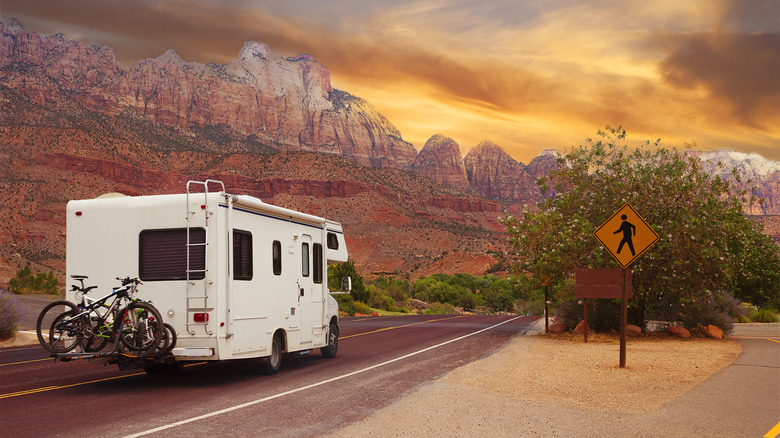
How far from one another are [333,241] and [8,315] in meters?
11.7

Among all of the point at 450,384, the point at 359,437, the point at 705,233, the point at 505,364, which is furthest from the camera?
the point at 705,233

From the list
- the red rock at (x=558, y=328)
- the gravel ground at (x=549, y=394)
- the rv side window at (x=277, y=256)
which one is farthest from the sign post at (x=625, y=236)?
the red rock at (x=558, y=328)

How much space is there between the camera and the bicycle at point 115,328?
11.9 meters

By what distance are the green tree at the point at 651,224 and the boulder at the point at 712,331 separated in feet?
2.96

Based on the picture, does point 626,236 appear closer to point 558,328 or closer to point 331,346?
point 331,346

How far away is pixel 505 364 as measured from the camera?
1633cm

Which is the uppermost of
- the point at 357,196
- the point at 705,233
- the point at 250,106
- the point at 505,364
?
the point at 250,106

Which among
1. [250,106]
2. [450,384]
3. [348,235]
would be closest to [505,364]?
[450,384]

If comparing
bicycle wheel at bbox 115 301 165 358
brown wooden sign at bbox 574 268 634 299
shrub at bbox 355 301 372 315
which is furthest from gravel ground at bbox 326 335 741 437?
shrub at bbox 355 301 372 315

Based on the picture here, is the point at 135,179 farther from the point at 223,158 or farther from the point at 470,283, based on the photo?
the point at 470,283

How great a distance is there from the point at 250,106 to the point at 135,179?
9335cm

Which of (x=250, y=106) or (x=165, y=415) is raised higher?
(x=250, y=106)

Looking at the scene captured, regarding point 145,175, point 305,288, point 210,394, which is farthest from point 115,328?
point 145,175

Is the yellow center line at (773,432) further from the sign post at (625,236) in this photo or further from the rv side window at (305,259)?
the rv side window at (305,259)
